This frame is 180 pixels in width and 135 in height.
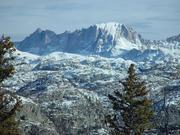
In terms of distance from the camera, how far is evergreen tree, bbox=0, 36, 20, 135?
4866 cm

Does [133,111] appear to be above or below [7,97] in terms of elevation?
below

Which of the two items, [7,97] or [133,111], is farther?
[133,111]

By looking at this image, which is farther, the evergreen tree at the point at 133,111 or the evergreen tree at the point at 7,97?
the evergreen tree at the point at 133,111

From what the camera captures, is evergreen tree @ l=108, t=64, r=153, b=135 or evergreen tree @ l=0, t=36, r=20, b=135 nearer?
evergreen tree @ l=0, t=36, r=20, b=135

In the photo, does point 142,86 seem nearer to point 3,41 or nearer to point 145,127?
point 145,127

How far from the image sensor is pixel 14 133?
4875 centimetres

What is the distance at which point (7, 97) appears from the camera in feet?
164

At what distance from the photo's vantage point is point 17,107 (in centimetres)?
4894

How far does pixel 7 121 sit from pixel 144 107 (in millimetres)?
17740

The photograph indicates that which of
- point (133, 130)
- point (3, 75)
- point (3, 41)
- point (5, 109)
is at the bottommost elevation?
point (133, 130)

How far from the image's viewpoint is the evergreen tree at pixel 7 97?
4866cm

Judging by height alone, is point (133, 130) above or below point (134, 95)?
below

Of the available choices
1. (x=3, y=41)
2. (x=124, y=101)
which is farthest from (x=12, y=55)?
(x=124, y=101)

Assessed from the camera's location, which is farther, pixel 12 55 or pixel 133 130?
pixel 133 130
